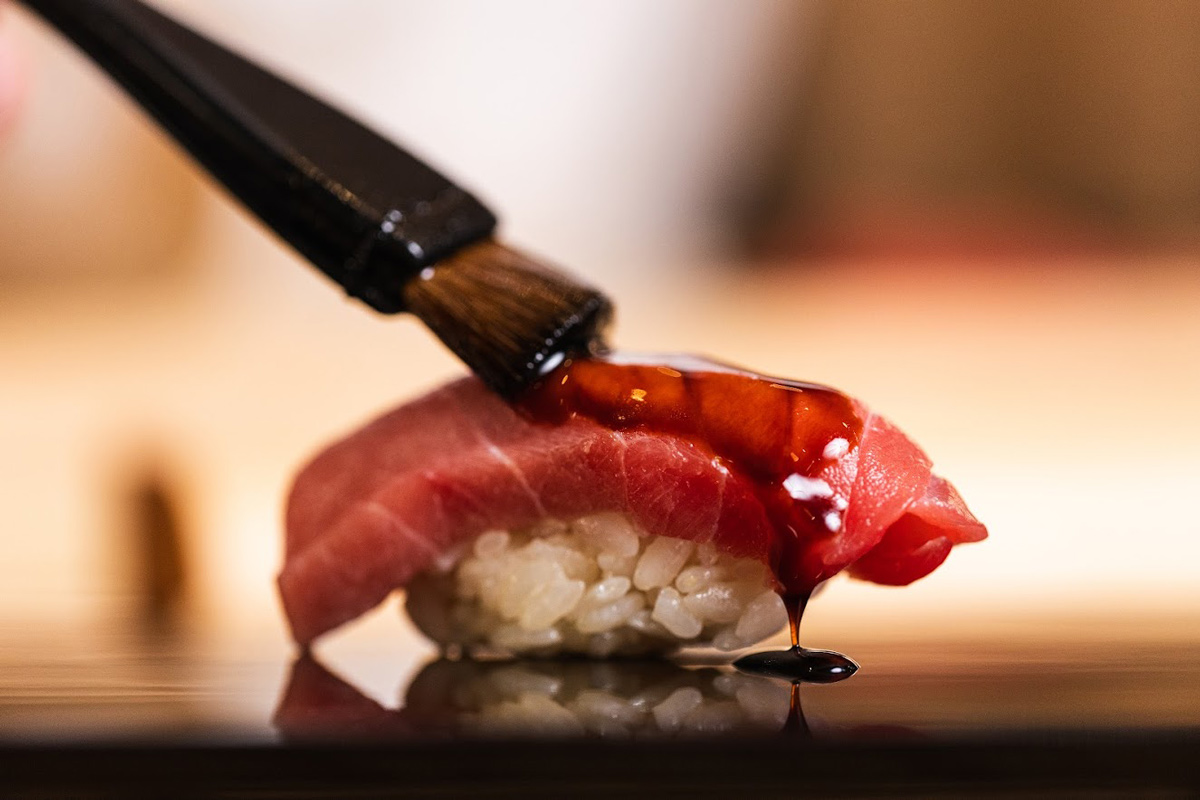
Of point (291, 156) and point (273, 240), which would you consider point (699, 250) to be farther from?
point (291, 156)

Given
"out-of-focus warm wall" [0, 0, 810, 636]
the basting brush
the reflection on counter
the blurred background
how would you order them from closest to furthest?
the reflection on counter
the basting brush
the blurred background
"out-of-focus warm wall" [0, 0, 810, 636]

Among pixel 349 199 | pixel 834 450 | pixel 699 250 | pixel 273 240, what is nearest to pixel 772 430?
pixel 834 450

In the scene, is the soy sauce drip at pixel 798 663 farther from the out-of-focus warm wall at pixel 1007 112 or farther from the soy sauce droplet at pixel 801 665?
the out-of-focus warm wall at pixel 1007 112

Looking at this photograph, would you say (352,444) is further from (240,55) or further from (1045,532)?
(1045,532)

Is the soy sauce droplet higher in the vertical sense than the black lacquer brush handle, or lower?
lower

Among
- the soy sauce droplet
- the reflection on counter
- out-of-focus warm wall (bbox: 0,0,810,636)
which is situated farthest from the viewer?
out-of-focus warm wall (bbox: 0,0,810,636)

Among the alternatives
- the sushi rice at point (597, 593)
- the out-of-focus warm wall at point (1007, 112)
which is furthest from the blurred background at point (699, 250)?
the sushi rice at point (597, 593)

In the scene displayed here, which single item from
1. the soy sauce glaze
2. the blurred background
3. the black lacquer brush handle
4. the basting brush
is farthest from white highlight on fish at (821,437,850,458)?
the blurred background

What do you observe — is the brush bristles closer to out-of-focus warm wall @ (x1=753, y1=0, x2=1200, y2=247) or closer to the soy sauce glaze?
the soy sauce glaze
